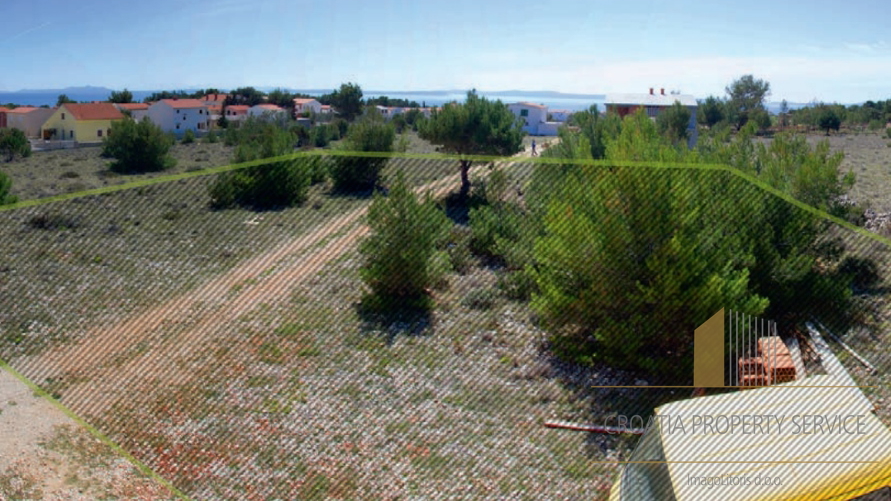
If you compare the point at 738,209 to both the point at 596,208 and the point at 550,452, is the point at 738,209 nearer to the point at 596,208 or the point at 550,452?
the point at 596,208

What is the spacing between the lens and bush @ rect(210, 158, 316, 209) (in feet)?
13.5

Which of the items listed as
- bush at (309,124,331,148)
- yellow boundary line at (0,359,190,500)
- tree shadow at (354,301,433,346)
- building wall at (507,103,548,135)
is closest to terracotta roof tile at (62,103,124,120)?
bush at (309,124,331,148)

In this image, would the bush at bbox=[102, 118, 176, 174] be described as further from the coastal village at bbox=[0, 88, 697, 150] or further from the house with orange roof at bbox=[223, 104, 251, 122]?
the house with orange roof at bbox=[223, 104, 251, 122]

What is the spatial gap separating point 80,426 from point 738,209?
3.54 meters

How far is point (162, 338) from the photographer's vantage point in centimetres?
324

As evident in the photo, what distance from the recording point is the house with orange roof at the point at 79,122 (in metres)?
12.9

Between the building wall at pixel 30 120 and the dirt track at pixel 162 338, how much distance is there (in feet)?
36.8

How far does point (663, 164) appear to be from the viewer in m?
3.49

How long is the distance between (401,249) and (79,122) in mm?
10529

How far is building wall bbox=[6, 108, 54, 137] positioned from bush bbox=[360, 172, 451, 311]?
1066 cm

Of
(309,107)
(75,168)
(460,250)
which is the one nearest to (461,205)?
(460,250)

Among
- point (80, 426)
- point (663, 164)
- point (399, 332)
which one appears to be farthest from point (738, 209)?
point (80, 426)

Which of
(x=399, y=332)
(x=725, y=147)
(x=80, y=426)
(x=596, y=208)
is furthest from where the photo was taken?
(x=725, y=147)

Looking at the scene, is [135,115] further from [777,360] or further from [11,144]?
[777,360]
